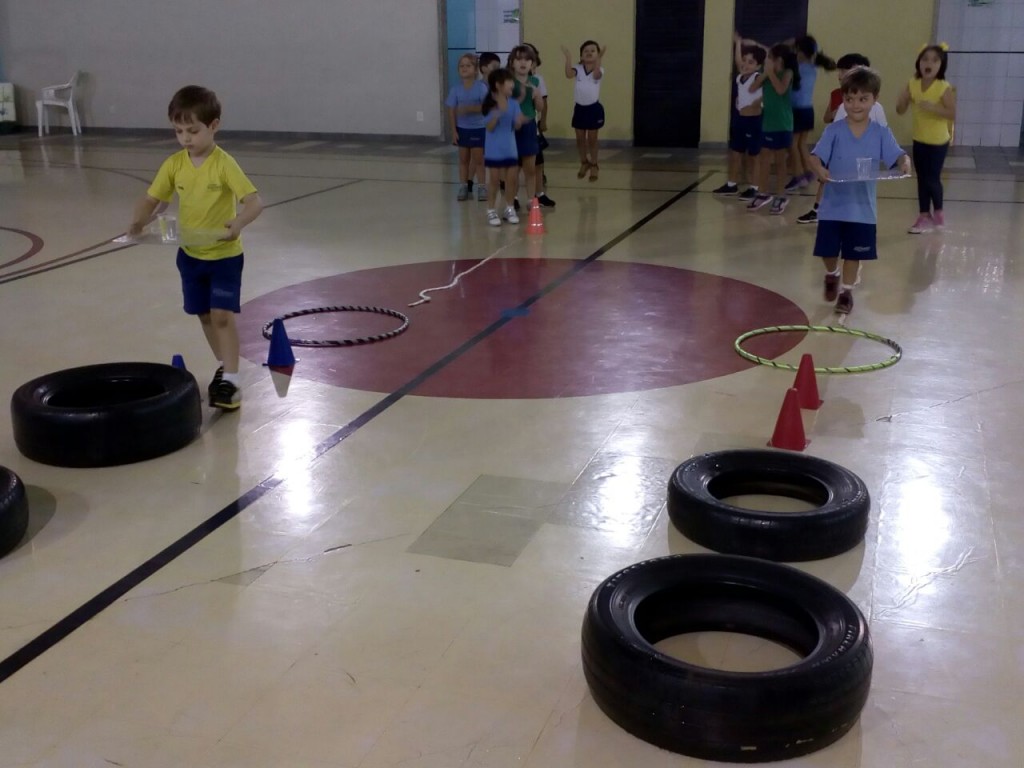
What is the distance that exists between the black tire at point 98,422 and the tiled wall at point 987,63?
1356cm

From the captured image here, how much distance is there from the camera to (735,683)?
9.36ft

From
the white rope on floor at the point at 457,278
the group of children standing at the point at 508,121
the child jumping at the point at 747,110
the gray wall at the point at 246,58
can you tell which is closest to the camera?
the white rope on floor at the point at 457,278

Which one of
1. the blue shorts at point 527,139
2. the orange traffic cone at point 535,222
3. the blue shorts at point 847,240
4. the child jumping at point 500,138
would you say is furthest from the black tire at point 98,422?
the blue shorts at point 527,139

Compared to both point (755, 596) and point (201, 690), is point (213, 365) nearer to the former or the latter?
point (201, 690)

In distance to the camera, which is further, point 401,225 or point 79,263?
point 401,225

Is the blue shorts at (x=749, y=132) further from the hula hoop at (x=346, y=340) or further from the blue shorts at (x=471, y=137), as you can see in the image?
the hula hoop at (x=346, y=340)

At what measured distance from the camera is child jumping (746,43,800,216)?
35.8 ft

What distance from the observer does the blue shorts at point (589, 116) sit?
1284 cm

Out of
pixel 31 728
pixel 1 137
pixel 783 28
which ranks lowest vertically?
pixel 31 728

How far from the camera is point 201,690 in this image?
3.27 meters

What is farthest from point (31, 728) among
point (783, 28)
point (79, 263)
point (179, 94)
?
point (783, 28)

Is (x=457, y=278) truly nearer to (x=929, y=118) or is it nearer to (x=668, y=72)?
(x=929, y=118)

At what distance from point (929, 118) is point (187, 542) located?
7.76 m

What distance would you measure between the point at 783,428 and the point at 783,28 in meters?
12.3
